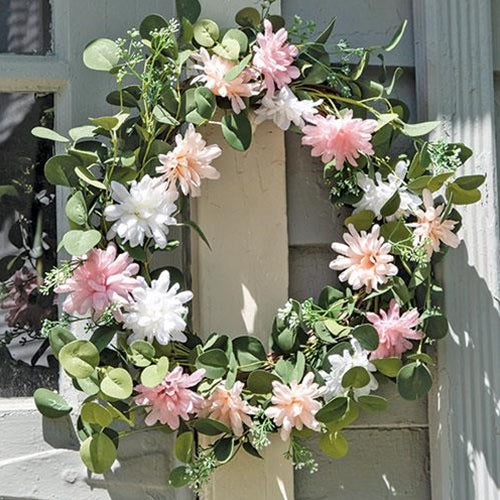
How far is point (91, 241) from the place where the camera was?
150 centimetres

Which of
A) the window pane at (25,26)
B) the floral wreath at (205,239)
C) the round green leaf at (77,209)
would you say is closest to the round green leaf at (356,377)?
the floral wreath at (205,239)

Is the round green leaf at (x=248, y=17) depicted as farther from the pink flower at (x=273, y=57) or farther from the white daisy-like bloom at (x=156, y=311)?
the white daisy-like bloom at (x=156, y=311)

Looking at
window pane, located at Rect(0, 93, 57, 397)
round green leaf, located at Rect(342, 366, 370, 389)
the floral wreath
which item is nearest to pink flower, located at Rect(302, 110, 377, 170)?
the floral wreath

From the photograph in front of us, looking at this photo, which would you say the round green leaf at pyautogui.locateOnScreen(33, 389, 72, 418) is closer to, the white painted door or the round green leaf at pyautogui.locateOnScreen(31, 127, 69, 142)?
the white painted door

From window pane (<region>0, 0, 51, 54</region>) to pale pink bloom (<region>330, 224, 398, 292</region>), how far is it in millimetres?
606

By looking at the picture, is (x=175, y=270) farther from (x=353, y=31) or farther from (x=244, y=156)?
(x=353, y=31)

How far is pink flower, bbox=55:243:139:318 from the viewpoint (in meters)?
1.50

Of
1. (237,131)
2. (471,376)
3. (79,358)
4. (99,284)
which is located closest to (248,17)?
(237,131)

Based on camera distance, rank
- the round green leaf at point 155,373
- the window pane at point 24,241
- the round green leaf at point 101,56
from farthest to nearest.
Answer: the window pane at point 24,241 → the round green leaf at point 101,56 → the round green leaf at point 155,373

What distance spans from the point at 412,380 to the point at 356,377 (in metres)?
0.10

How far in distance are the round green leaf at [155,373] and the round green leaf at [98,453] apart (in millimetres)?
120

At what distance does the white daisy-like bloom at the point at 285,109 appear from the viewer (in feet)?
5.29

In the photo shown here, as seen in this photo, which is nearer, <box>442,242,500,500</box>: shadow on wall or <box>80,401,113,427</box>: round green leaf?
Result: <box>80,401,113,427</box>: round green leaf

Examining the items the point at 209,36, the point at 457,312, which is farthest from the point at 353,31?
the point at 457,312
